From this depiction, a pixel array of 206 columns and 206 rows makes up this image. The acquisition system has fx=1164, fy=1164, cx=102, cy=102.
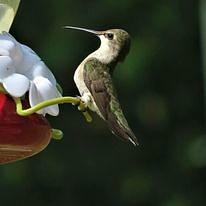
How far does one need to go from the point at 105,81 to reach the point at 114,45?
15 cm

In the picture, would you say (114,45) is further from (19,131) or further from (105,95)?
(19,131)

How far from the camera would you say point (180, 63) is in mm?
9203

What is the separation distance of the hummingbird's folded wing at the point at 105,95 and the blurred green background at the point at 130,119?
3394mm

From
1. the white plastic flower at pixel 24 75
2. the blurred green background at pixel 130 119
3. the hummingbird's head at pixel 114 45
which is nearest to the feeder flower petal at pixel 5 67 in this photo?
the white plastic flower at pixel 24 75

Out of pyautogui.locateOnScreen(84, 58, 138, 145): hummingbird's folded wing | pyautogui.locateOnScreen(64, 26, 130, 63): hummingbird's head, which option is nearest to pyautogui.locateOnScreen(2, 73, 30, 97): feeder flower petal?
pyautogui.locateOnScreen(84, 58, 138, 145): hummingbird's folded wing

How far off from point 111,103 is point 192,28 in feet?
13.9

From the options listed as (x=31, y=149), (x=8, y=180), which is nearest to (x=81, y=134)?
(x=8, y=180)

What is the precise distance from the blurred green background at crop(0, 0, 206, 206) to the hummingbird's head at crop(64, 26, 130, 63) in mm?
3307

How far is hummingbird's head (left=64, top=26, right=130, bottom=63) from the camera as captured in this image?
483 cm

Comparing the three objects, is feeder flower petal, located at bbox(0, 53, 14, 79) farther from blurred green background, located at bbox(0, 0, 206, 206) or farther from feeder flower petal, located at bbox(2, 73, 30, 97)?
blurred green background, located at bbox(0, 0, 206, 206)

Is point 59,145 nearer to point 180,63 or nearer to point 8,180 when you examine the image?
point 8,180

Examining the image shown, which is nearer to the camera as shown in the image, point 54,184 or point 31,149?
point 31,149

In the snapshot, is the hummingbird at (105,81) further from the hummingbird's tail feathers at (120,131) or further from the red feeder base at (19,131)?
the red feeder base at (19,131)

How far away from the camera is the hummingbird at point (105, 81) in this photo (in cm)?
462
